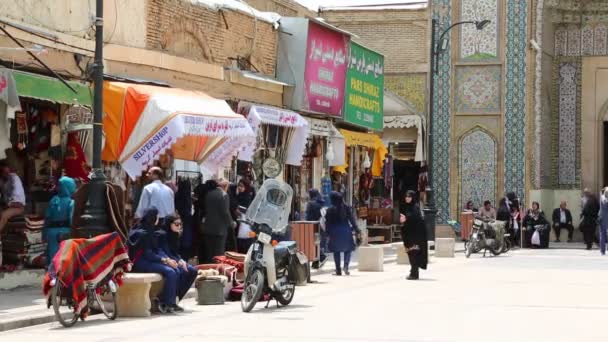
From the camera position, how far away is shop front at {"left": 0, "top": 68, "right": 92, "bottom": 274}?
58.1 feet

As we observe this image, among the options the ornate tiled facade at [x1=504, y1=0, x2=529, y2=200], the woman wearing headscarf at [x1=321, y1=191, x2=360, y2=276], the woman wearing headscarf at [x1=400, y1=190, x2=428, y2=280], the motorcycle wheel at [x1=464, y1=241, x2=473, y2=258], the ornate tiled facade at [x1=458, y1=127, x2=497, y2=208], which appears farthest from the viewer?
the ornate tiled facade at [x1=458, y1=127, x2=497, y2=208]

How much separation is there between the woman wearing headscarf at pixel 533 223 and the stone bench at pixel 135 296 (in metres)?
23.5

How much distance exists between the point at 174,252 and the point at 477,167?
80.3 ft

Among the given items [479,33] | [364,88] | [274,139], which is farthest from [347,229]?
[479,33]

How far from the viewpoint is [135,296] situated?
15.0 m

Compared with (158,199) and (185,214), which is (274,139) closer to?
(185,214)

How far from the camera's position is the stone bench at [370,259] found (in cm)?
2470

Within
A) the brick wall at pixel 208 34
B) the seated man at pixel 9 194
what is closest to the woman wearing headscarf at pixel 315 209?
the brick wall at pixel 208 34

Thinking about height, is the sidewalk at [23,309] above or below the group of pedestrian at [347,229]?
below

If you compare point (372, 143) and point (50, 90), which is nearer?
point (50, 90)

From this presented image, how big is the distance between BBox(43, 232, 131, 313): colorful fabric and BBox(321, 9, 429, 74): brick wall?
25863 mm

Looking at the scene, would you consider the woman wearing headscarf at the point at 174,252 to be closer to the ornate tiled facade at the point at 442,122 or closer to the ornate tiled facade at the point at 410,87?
the ornate tiled facade at the point at 410,87

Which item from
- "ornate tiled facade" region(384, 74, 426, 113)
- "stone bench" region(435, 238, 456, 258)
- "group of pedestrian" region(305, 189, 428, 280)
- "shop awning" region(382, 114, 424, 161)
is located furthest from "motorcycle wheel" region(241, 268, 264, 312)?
"ornate tiled facade" region(384, 74, 426, 113)

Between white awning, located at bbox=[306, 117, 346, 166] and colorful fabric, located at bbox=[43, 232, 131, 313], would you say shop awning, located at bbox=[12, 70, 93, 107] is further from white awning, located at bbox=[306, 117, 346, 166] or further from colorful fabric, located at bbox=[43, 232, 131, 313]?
white awning, located at bbox=[306, 117, 346, 166]
